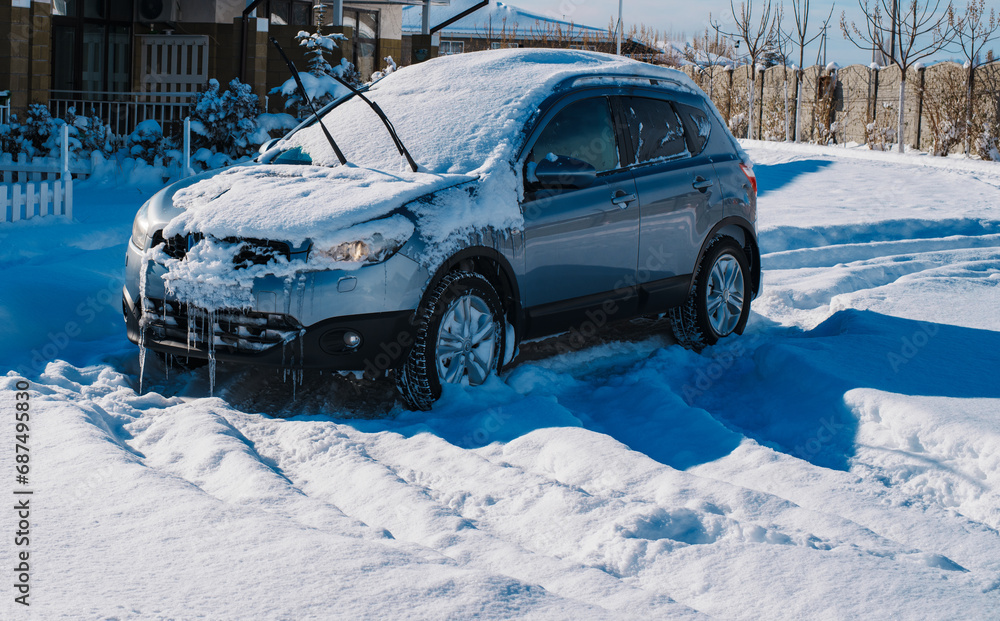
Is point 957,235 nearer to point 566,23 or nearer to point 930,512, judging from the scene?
point 930,512

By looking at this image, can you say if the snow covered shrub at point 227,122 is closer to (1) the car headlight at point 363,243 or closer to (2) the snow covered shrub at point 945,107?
(1) the car headlight at point 363,243

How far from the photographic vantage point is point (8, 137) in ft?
45.3

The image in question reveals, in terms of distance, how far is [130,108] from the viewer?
18328mm

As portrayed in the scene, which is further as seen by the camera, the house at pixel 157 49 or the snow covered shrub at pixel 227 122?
the house at pixel 157 49

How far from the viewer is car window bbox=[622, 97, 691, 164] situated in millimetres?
6266

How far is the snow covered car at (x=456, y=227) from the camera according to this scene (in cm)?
475

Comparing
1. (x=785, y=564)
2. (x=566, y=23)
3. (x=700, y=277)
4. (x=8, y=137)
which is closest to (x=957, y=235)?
(x=700, y=277)

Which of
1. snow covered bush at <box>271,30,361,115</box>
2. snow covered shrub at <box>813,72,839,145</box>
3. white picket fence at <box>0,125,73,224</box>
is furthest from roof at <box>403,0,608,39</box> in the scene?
white picket fence at <box>0,125,73,224</box>

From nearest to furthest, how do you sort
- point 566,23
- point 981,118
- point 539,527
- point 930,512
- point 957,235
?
point 539,527
point 930,512
point 957,235
point 981,118
point 566,23

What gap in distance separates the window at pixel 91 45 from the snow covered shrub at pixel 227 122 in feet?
19.2

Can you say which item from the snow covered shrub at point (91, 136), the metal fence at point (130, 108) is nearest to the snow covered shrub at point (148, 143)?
the snow covered shrub at point (91, 136)

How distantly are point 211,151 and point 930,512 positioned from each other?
40.5ft

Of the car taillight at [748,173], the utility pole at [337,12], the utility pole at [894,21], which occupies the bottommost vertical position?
the car taillight at [748,173]

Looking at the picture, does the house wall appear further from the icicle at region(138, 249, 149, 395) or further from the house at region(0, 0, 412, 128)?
the icicle at region(138, 249, 149, 395)
